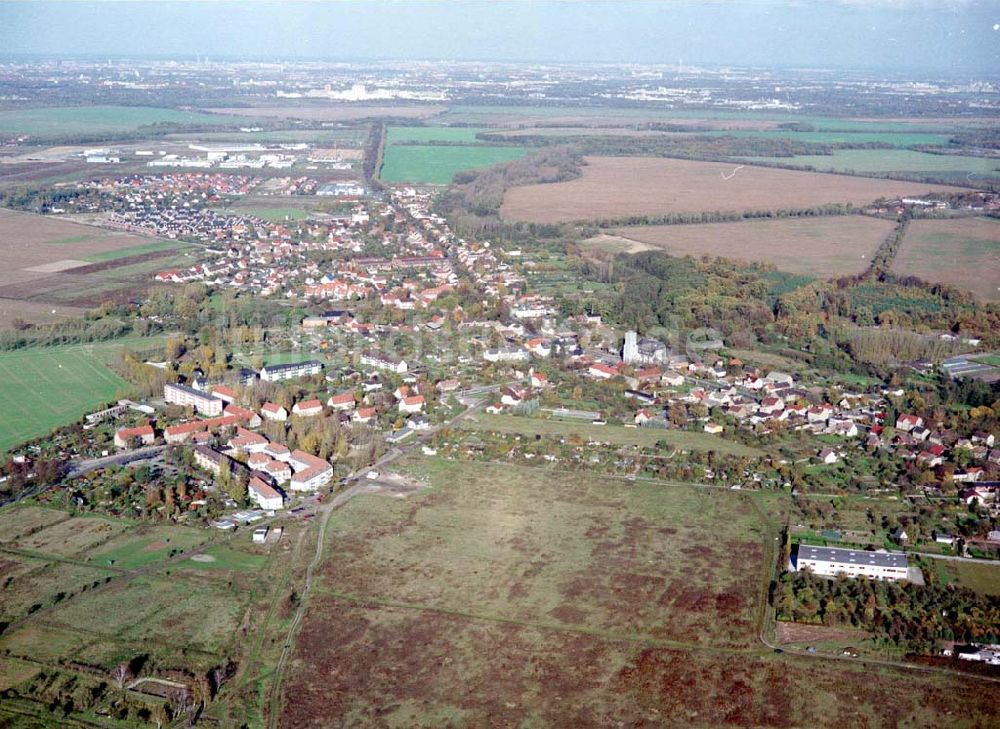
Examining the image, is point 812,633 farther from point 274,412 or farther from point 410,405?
point 274,412

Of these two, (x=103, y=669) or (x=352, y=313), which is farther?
(x=352, y=313)

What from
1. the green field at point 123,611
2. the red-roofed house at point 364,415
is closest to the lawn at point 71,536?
the green field at point 123,611

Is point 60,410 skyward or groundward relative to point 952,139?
groundward

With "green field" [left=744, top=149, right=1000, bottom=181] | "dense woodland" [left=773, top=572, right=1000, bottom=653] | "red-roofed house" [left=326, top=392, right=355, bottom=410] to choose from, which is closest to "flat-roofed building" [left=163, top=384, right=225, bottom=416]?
"red-roofed house" [left=326, top=392, right=355, bottom=410]

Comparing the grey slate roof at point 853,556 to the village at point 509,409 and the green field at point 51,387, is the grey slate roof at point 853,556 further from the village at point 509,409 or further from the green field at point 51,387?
the green field at point 51,387

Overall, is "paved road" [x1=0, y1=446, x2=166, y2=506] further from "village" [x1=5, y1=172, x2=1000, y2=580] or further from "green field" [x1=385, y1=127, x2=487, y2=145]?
"green field" [x1=385, y1=127, x2=487, y2=145]

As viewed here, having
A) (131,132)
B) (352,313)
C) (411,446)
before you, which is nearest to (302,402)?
(411,446)

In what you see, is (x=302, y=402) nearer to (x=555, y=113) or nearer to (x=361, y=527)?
(x=361, y=527)

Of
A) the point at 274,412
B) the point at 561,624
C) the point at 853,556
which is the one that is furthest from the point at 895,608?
the point at 274,412
